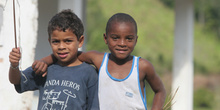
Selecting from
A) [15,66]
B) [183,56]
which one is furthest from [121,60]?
[183,56]

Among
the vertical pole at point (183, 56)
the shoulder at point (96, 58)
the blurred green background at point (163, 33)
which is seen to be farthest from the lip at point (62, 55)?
the blurred green background at point (163, 33)

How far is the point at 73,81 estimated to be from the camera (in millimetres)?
2570

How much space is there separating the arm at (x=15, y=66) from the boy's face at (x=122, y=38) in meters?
0.64

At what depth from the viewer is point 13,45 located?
11.5 ft

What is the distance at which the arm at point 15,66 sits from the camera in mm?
2412

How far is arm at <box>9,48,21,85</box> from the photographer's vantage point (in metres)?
2.41

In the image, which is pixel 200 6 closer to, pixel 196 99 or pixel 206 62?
pixel 206 62

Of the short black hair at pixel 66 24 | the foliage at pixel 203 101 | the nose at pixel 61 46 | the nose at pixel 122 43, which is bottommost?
the foliage at pixel 203 101

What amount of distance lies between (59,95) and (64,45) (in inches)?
13.3

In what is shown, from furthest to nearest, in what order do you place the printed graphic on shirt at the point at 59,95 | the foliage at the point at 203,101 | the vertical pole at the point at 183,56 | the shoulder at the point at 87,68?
the foliage at the point at 203,101, the vertical pole at the point at 183,56, the shoulder at the point at 87,68, the printed graphic on shirt at the point at 59,95

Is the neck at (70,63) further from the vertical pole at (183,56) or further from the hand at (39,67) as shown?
the vertical pole at (183,56)

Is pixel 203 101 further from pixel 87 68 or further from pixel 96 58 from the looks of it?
pixel 87 68

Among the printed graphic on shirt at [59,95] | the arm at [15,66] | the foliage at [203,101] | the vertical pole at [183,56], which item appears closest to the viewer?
the arm at [15,66]

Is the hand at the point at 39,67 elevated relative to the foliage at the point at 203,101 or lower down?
elevated
